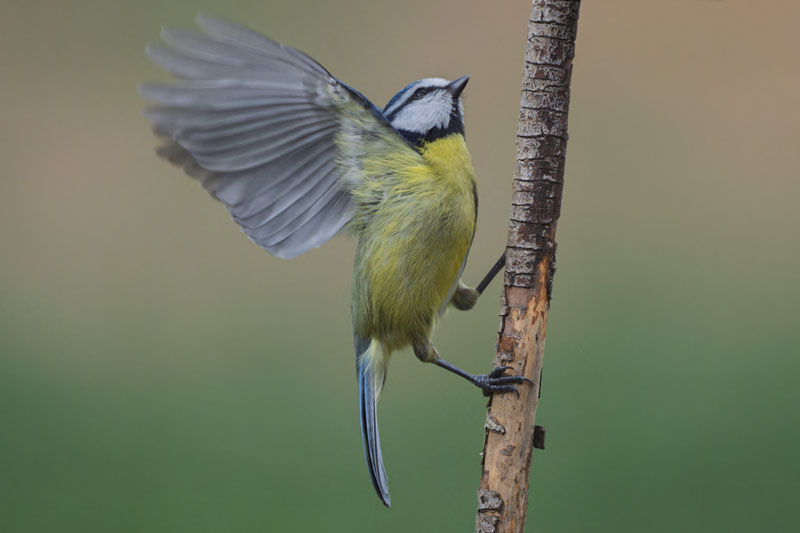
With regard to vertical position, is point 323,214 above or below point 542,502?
above

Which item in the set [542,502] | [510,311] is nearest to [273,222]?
[510,311]

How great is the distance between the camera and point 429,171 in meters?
1.85

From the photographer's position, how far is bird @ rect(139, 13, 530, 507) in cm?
174

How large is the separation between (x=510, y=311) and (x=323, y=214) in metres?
0.51

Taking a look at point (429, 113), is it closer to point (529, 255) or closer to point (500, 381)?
point (529, 255)

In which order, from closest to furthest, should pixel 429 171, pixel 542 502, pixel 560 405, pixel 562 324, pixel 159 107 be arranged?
pixel 159 107, pixel 429 171, pixel 542 502, pixel 560 405, pixel 562 324

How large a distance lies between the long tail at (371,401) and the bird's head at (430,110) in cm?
47

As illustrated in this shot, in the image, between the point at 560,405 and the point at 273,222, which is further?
the point at 560,405

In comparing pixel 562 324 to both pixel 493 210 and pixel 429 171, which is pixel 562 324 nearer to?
pixel 493 210

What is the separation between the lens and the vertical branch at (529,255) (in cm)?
156

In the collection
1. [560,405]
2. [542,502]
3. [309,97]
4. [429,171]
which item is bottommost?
[542,502]

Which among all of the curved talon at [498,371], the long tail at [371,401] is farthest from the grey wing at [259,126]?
the curved talon at [498,371]

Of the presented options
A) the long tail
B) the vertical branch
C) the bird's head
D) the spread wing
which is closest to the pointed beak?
the bird's head

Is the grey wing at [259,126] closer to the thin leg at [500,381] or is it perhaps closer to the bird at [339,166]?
the bird at [339,166]
